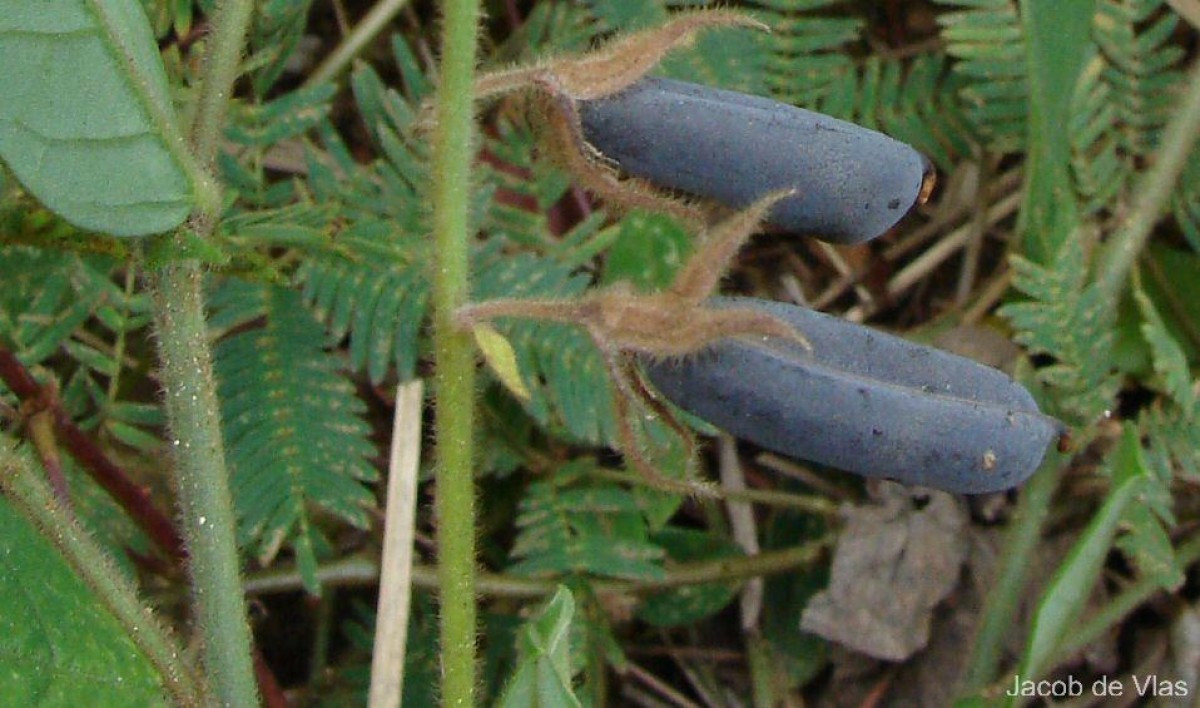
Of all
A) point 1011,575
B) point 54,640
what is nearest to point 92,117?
point 54,640

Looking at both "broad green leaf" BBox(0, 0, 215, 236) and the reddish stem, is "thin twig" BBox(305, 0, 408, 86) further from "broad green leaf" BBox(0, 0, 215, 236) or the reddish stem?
"broad green leaf" BBox(0, 0, 215, 236)

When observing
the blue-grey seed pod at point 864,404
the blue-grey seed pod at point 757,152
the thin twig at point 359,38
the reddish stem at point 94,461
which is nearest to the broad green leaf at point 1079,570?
the blue-grey seed pod at point 864,404

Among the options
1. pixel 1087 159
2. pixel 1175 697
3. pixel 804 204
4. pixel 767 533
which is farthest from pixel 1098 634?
pixel 804 204

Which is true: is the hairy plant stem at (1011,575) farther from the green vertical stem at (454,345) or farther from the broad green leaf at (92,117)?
the broad green leaf at (92,117)

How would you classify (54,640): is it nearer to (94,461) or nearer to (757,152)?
(94,461)

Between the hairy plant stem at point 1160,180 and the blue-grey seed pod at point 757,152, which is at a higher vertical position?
the blue-grey seed pod at point 757,152

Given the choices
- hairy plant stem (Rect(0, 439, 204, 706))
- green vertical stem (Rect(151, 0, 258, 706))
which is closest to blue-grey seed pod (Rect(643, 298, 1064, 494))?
green vertical stem (Rect(151, 0, 258, 706))
